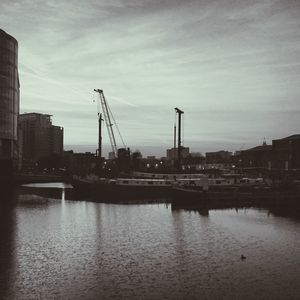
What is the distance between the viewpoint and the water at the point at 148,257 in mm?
26312

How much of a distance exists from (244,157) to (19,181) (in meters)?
106

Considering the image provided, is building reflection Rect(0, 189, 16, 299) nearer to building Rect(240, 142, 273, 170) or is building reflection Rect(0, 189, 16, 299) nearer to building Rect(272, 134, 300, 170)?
building Rect(272, 134, 300, 170)

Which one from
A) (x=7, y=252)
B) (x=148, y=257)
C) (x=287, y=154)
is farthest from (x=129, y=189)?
(x=287, y=154)

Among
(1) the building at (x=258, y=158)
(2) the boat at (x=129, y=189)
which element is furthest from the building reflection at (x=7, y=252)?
(1) the building at (x=258, y=158)

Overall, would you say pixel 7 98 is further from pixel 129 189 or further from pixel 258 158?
pixel 258 158

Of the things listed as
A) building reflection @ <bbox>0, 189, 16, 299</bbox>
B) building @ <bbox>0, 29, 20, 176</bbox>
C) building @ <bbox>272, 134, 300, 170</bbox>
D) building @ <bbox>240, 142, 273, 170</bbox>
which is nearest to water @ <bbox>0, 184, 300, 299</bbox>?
building reflection @ <bbox>0, 189, 16, 299</bbox>

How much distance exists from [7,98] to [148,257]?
12461cm

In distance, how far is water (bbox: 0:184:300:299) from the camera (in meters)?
26.3

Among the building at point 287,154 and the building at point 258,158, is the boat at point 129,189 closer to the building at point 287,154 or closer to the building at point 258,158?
the building at point 287,154

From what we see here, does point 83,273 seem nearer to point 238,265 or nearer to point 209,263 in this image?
point 209,263

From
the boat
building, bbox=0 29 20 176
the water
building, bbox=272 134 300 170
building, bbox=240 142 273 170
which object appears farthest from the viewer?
building, bbox=240 142 273 170

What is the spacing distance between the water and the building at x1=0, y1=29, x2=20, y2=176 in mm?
88615

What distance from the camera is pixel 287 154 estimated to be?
156m

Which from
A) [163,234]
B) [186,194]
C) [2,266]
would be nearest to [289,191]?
[186,194]
